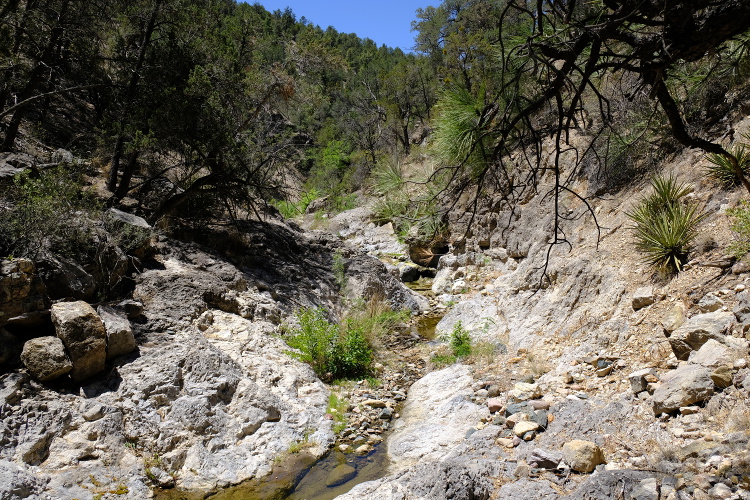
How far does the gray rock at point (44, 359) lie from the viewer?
14.1 ft

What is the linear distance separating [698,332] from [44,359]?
562 cm

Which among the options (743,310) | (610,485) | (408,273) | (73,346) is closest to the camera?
(610,485)

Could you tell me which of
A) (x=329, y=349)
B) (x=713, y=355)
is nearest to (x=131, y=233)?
(x=329, y=349)

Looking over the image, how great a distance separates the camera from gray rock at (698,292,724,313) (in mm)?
4023

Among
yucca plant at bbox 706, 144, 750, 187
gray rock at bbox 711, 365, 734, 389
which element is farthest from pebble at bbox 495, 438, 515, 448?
yucca plant at bbox 706, 144, 750, 187

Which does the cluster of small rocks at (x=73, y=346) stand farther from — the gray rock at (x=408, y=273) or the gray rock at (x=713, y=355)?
the gray rock at (x=408, y=273)

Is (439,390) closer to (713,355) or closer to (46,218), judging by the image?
(713,355)

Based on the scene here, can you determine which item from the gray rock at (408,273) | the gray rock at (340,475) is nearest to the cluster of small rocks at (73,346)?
the gray rock at (340,475)

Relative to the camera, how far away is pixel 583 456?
3.12 m

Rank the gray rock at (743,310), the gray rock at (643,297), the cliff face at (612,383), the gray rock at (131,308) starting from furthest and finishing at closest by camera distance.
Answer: the gray rock at (131,308) < the gray rock at (643,297) < the gray rock at (743,310) < the cliff face at (612,383)

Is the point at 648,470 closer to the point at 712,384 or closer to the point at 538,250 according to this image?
the point at 712,384

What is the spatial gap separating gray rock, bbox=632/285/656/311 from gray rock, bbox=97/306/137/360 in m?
5.37

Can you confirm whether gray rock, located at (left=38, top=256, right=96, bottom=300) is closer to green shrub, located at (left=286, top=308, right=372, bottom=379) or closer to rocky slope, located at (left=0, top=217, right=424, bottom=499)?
rocky slope, located at (left=0, top=217, right=424, bottom=499)

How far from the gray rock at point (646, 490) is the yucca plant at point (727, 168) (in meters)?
3.91
